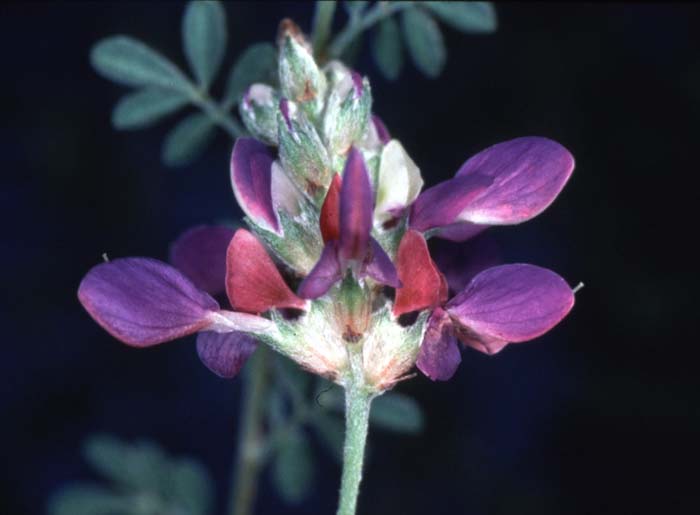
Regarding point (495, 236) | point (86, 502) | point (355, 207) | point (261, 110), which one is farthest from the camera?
point (495, 236)

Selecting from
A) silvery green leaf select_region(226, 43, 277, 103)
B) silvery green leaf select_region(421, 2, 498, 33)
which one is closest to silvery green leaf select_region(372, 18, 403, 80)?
silvery green leaf select_region(421, 2, 498, 33)

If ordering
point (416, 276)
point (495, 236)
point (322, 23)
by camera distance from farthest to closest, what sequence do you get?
point (495, 236) → point (322, 23) → point (416, 276)

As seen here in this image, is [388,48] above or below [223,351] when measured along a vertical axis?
above

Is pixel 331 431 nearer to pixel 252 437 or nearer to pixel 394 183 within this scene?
pixel 252 437

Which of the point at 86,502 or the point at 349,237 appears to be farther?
the point at 86,502

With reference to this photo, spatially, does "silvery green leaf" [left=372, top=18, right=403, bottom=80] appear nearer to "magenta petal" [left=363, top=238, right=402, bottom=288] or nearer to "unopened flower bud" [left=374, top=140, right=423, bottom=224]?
"unopened flower bud" [left=374, top=140, right=423, bottom=224]

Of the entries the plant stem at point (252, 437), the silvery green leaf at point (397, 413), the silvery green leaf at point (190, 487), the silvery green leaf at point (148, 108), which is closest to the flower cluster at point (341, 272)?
the silvery green leaf at point (148, 108)

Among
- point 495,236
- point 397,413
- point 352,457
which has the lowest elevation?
point 495,236

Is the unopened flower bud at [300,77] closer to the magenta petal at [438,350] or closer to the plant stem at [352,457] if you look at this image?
the magenta petal at [438,350]

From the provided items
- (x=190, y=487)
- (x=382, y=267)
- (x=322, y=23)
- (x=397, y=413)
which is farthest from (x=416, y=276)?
(x=190, y=487)
